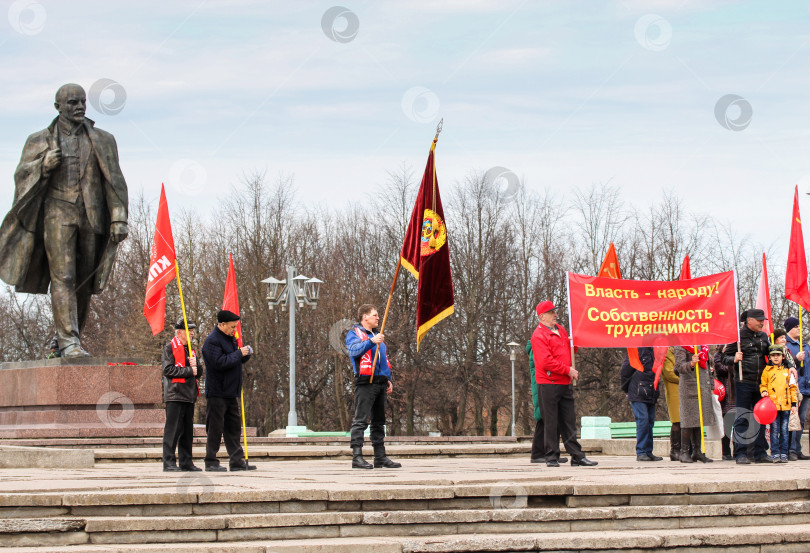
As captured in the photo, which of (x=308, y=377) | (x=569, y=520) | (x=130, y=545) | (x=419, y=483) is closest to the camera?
(x=130, y=545)

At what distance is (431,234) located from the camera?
1159 centimetres

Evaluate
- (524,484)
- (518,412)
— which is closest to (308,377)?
(518,412)

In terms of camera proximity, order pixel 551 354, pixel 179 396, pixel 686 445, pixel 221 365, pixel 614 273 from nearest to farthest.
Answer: pixel 221 365
pixel 179 396
pixel 551 354
pixel 686 445
pixel 614 273

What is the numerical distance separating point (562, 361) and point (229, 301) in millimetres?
6148

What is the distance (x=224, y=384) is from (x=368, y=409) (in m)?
1.49

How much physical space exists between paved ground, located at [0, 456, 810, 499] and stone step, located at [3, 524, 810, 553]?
0.52 m

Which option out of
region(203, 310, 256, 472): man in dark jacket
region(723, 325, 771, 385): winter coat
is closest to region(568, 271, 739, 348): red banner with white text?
region(723, 325, 771, 385): winter coat

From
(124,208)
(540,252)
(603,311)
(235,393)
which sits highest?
(540,252)

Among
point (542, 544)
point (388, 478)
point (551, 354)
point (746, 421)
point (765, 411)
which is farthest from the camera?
→ point (746, 421)

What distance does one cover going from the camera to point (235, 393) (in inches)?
433

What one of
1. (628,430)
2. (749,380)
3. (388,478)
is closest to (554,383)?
(749,380)

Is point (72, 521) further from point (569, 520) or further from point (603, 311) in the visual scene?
point (603, 311)

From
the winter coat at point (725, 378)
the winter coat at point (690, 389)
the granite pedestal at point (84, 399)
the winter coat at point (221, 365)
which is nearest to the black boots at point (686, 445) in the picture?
the winter coat at point (690, 389)

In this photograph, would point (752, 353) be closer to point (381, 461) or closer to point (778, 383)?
point (778, 383)
